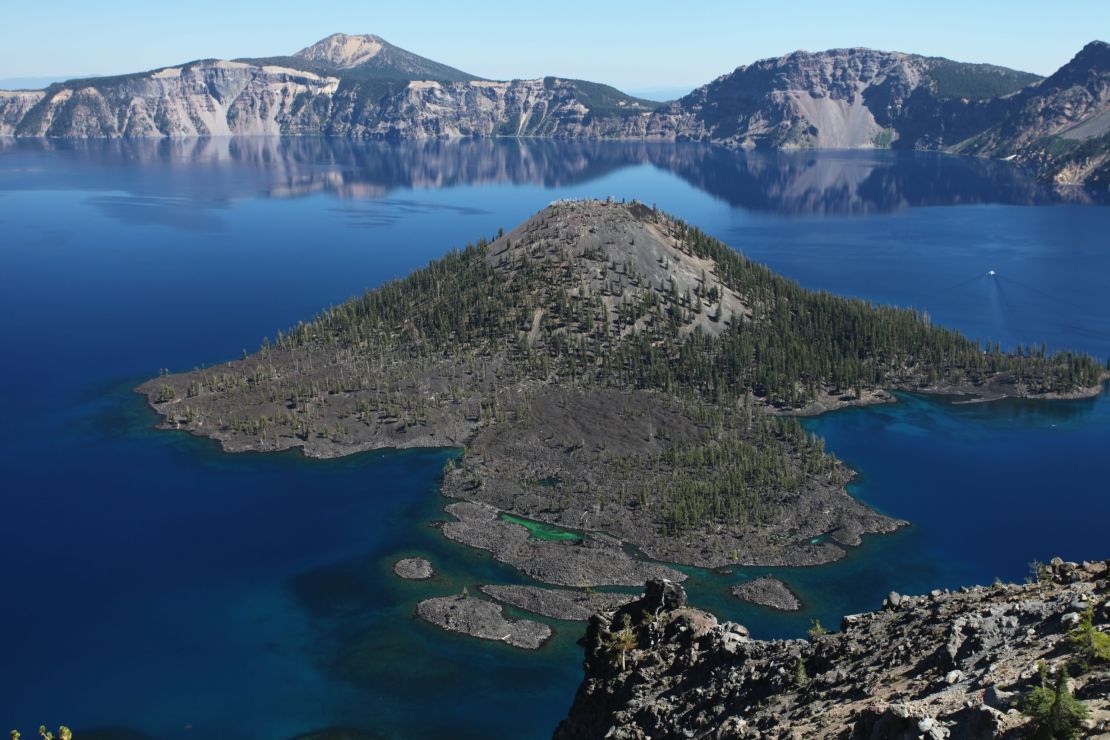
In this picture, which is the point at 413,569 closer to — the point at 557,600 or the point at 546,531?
the point at 546,531

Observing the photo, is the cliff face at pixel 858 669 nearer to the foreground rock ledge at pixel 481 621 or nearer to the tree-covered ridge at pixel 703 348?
the foreground rock ledge at pixel 481 621

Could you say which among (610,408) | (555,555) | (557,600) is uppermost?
(610,408)

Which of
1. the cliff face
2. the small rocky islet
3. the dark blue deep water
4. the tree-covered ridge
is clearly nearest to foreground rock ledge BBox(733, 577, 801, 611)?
the dark blue deep water

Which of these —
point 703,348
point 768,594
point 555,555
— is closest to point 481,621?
point 555,555

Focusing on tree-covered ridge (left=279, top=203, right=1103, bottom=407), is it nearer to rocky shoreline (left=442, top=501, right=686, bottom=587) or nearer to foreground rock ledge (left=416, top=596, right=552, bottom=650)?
rocky shoreline (left=442, top=501, right=686, bottom=587)

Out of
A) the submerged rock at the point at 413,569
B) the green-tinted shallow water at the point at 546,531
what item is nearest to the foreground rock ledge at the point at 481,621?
the submerged rock at the point at 413,569

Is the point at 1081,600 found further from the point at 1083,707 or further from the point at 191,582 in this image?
the point at 191,582
